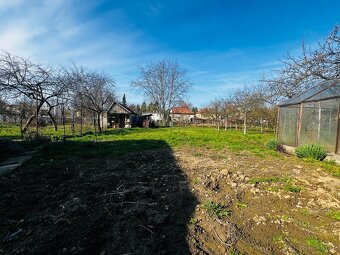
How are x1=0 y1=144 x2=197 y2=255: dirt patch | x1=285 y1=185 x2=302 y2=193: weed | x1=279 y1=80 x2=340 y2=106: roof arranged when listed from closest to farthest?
x1=0 y1=144 x2=197 y2=255: dirt patch
x1=285 y1=185 x2=302 y2=193: weed
x1=279 y1=80 x2=340 y2=106: roof

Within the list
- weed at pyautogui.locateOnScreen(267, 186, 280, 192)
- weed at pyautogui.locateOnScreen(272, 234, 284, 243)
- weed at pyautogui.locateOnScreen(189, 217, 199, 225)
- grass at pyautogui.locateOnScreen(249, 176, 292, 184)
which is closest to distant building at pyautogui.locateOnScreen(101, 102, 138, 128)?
grass at pyautogui.locateOnScreen(249, 176, 292, 184)

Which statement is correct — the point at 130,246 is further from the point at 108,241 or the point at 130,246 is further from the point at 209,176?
the point at 209,176

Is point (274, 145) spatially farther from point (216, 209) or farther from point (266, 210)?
point (216, 209)

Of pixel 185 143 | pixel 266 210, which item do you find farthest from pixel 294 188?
pixel 185 143

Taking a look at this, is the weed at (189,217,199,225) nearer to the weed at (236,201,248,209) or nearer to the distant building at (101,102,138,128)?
the weed at (236,201,248,209)

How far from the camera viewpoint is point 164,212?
3.07 m

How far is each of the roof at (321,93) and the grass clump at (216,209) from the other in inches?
278

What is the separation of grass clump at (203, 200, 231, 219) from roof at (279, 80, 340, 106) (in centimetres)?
705

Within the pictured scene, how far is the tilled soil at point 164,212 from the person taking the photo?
2342mm

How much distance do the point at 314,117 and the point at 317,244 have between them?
733 cm

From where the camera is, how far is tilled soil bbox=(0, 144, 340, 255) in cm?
234

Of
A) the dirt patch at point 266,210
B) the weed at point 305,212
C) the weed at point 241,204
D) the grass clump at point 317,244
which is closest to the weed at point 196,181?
the dirt patch at point 266,210

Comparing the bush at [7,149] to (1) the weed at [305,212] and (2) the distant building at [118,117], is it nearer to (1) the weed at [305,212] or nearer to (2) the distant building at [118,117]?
(1) the weed at [305,212]

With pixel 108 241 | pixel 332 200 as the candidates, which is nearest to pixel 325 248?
pixel 332 200
